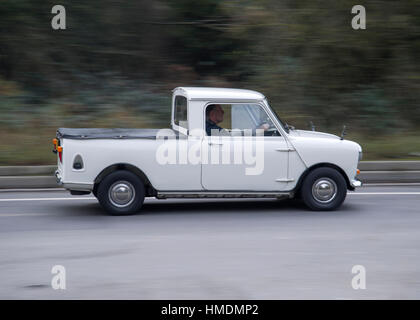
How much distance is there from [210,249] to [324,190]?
2551mm

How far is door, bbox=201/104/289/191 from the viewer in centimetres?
827

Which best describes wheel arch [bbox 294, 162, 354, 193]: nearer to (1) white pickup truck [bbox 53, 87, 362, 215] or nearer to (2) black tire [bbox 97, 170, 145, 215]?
(1) white pickup truck [bbox 53, 87, 362, 215]

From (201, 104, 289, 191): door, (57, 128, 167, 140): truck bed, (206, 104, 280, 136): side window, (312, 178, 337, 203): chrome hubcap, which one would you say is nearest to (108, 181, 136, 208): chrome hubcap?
(57, 128, 167, 140): truck bed

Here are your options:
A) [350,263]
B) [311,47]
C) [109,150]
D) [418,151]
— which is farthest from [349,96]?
[350,263]

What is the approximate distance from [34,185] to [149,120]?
16.1 ft

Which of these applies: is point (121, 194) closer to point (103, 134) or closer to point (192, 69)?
point (103, 134)

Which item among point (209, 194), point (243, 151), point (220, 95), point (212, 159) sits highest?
point (220, 95)

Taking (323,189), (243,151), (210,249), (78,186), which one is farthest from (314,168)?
(78,186)

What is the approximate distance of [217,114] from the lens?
8484 millimetres

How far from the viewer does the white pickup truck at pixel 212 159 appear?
8.20 meters

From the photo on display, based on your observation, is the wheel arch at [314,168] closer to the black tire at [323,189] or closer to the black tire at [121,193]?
the black tire at [323,189]

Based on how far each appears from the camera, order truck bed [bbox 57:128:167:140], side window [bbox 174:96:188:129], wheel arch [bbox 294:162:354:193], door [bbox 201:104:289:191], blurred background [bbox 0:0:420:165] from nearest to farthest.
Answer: truck bed [bbox 57:128:167:140]
door [bbox 201:104:289:191]
wheel arch [bbox 294:162:354:193]
side window [bbox 174:96:188:129]
blurred background [bbox 0:0:420:165]

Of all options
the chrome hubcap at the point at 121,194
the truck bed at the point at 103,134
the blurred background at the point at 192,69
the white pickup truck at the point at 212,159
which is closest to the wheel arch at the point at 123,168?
the white pickup truck at the point at 212,159

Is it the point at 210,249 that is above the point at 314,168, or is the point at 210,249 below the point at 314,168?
below
